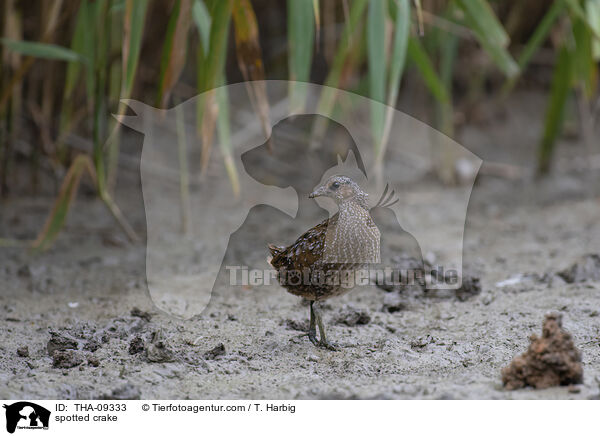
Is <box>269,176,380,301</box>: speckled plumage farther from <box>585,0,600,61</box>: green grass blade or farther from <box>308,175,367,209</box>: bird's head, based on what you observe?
<box>585,0,600,61</box>: green grass blade

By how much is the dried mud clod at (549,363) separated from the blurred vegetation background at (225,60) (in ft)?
3.06

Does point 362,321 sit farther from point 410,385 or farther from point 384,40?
point 384,40

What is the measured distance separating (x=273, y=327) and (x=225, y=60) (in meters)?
1.53

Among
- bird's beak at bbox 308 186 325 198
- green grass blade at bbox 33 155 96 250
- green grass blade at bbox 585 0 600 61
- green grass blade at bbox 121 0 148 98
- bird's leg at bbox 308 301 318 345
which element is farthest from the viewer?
green grass blade at bbox 585 0 600 61

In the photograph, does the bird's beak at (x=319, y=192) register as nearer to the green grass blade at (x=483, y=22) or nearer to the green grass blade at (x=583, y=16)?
the green grass blade at (x=483, y=22)

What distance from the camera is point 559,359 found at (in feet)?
5.84

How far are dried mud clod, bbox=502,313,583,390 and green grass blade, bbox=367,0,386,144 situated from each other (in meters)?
0.93

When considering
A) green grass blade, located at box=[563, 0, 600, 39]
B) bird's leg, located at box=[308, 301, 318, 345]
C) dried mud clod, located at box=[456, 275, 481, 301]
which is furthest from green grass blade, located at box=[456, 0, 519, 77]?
bird's leg, located at box=[308, 301, 318, 345]

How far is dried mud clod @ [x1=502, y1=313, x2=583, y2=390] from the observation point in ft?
5.83

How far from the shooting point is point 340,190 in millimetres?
2062

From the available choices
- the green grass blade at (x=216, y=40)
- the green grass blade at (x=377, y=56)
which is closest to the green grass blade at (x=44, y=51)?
the green grass blade at (x=216, y=40)

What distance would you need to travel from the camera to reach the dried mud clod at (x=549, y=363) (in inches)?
70.0

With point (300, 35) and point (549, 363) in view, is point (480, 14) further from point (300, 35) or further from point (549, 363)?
point (549, 363)

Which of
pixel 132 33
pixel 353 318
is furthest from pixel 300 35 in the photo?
pixel 353 318
